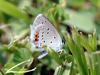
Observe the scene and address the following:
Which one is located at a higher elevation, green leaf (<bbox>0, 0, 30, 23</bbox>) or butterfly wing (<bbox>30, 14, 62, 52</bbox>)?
green leaf (<bbox>0, 0, 30, 23</bbox>)

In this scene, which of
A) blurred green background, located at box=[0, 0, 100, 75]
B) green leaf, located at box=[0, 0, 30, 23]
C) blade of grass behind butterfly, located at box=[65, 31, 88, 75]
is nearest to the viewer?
blade of grass behind butterfly, located at box=[65, 31, 88, 75]

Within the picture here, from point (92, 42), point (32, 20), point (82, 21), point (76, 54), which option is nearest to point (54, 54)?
point (76, 54)

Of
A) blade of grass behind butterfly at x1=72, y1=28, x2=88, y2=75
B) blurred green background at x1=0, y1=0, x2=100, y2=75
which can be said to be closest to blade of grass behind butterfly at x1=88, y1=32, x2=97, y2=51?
blade of grass behind butterfly at x1=72, y1=28, x2=88, y2=75

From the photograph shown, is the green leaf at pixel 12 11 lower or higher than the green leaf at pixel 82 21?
higher

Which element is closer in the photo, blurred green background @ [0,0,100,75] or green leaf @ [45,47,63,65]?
green leaf @ [45,47,63,65]

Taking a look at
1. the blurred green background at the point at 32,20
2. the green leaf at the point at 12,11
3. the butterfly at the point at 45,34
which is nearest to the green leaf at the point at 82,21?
the blurred green background at the point at 32,20

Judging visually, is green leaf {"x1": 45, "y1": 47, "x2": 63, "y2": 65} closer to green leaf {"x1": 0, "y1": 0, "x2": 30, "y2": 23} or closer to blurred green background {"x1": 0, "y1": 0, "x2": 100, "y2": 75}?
blurred green background {"x1": 0, "y1": 0, "x2": 100, "y2": 75}

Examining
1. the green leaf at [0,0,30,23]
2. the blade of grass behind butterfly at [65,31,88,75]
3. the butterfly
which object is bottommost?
the blade of grass behind butterfly at [65,31,88,75]

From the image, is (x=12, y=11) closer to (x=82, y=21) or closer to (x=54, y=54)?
(x=82, y=21)

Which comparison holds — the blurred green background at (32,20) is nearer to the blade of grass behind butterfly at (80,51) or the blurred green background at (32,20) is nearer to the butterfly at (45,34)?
the butterfly at (45,34)
